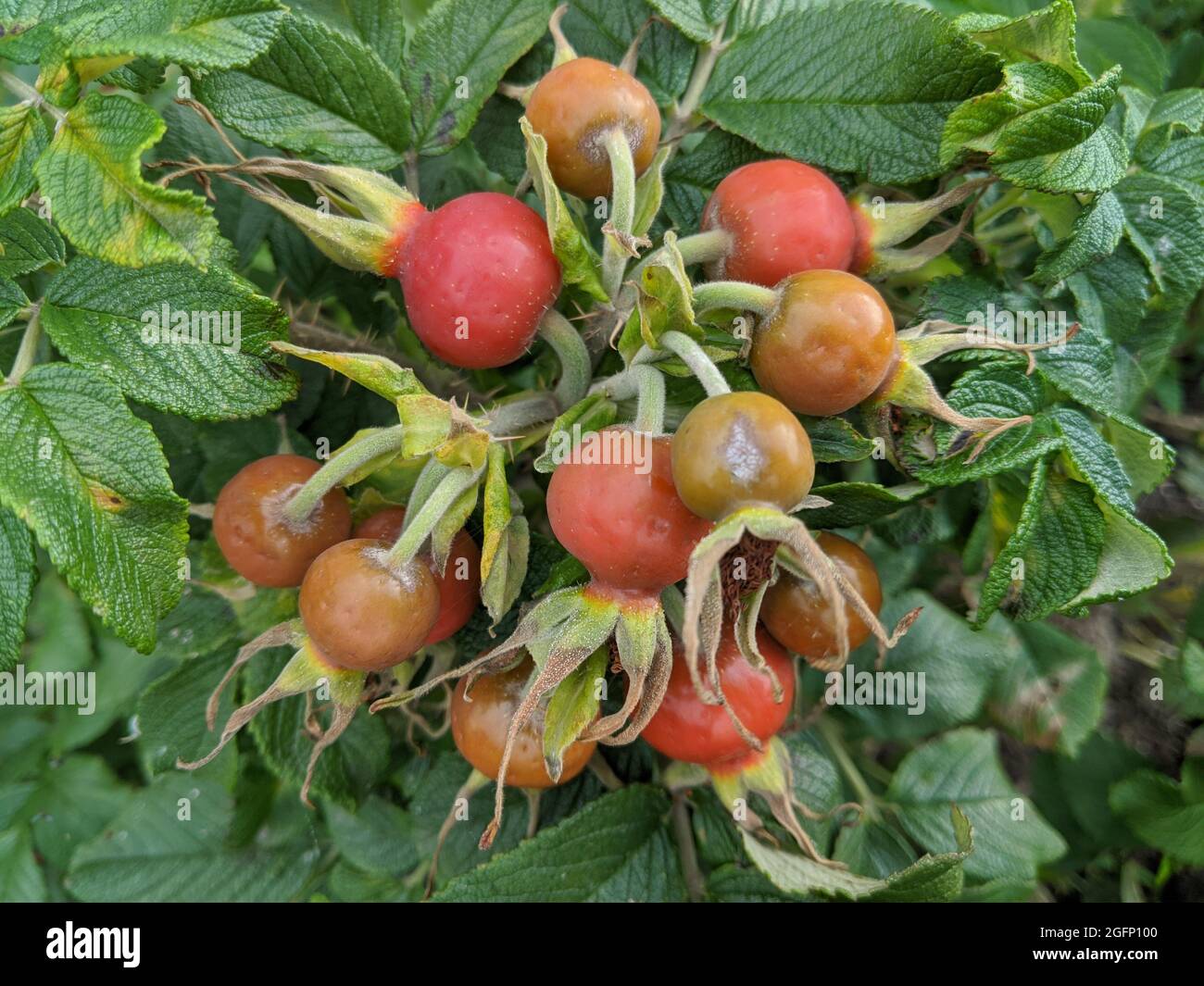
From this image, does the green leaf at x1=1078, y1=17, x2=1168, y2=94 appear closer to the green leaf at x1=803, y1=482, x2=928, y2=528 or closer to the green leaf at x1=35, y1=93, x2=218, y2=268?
the green leaf at x1=803, y1=482, x2=928, y2=528

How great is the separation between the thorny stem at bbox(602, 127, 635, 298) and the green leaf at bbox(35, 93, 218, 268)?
55 cm

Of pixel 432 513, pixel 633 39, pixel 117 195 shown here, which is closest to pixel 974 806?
pixel 432 513

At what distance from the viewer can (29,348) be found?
144cm

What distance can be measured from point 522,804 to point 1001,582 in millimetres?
1113

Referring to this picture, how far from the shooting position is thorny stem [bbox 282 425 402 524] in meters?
1.34

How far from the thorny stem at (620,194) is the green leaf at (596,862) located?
3.28 feet

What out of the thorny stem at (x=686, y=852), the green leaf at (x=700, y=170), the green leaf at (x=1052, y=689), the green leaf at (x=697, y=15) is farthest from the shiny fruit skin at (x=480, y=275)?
the green leaf at (x=1052, y=689)

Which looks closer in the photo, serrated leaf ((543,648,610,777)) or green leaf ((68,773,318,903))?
serrated leaf ((543,648,610,777))

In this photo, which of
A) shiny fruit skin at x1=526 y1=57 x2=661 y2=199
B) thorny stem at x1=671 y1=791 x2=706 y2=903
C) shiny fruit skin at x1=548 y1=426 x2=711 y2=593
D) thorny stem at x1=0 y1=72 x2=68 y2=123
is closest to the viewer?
shiny fruit skin at x1=548 y1=426 x2=711 y2=593

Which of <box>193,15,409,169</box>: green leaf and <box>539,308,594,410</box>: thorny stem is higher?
<box>193,15,409,169</box>: green leaf

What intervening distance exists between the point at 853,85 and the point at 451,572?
1070 mm

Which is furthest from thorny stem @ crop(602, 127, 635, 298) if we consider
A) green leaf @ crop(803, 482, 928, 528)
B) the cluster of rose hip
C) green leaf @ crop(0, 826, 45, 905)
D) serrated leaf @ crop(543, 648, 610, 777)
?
green leaf @ crop(0, 826, 45, 905)

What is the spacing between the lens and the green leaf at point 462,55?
5.43ft
